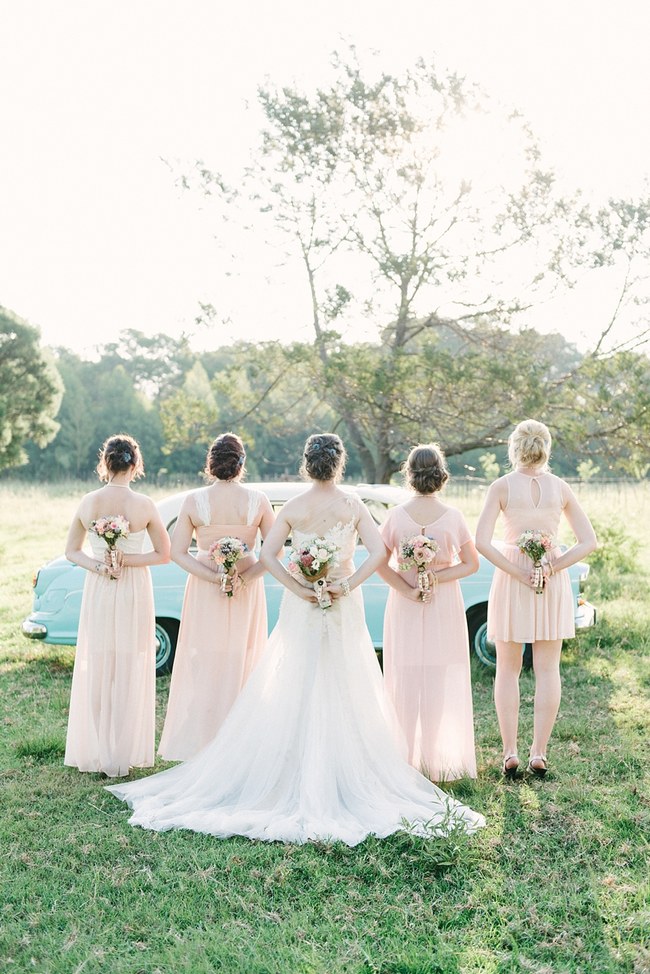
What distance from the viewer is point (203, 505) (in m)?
6.17

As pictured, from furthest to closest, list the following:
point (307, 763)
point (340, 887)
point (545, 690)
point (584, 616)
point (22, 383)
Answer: point (22, 383)
point (584, 616)
point (545, 690)
point (307, 763)
point (340, 887)

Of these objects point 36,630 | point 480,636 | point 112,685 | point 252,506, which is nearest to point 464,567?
point 252,506

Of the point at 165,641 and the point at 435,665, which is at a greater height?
the point at 435,665

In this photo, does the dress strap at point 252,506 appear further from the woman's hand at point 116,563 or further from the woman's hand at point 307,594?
the woman's hand at point 116,563

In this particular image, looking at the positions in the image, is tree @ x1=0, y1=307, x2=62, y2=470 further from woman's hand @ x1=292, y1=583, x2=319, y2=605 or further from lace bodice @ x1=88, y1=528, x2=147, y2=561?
woman's hand @ x1=292, y1=583, x2=319, y2=605

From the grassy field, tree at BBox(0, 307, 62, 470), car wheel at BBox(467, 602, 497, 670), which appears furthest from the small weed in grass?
tree at BBox(0, 307, 62, 470)

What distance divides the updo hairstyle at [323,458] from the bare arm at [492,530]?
1013 mm

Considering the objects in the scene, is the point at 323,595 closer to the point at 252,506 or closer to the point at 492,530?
the point at 252,506

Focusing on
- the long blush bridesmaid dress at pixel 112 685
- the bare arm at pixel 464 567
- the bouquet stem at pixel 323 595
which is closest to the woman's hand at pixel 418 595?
the bare arm at pixel 464 567

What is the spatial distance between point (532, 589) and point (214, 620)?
2.13 meters

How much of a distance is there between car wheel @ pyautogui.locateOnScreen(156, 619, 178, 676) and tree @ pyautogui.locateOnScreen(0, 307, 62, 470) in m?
28.8

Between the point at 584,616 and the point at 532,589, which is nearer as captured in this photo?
the point at 532,589

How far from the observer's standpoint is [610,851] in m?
4.84

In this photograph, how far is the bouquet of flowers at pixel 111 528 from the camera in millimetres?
6082
